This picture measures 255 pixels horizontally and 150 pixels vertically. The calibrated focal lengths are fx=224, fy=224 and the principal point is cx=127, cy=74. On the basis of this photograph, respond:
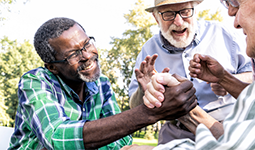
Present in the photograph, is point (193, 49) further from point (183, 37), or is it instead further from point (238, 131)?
point (238, 131)

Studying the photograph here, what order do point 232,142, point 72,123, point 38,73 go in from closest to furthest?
point 232,142 < point 72,123 < point 38,73

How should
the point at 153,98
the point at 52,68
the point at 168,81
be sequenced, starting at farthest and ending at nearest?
the point at 52,68, the point at 168,81, the point at 153,98

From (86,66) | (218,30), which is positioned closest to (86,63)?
(86,66)

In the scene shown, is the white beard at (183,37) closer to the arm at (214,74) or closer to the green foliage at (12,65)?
the arm at (214,74)

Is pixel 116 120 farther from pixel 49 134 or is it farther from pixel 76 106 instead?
pixel 76 106

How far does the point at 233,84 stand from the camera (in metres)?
2.52

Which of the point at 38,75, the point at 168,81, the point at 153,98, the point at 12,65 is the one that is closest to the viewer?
the point at 153,98

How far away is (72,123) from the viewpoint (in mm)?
2021

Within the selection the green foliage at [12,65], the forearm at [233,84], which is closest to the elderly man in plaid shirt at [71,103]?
the forearm at [233,84]

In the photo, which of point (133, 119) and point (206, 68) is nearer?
point (133, 119)

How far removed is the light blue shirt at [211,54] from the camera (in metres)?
3.17

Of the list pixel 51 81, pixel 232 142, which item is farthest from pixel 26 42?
pixel 232 142

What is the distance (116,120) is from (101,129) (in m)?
0.15

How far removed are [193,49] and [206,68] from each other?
0.87 metres
